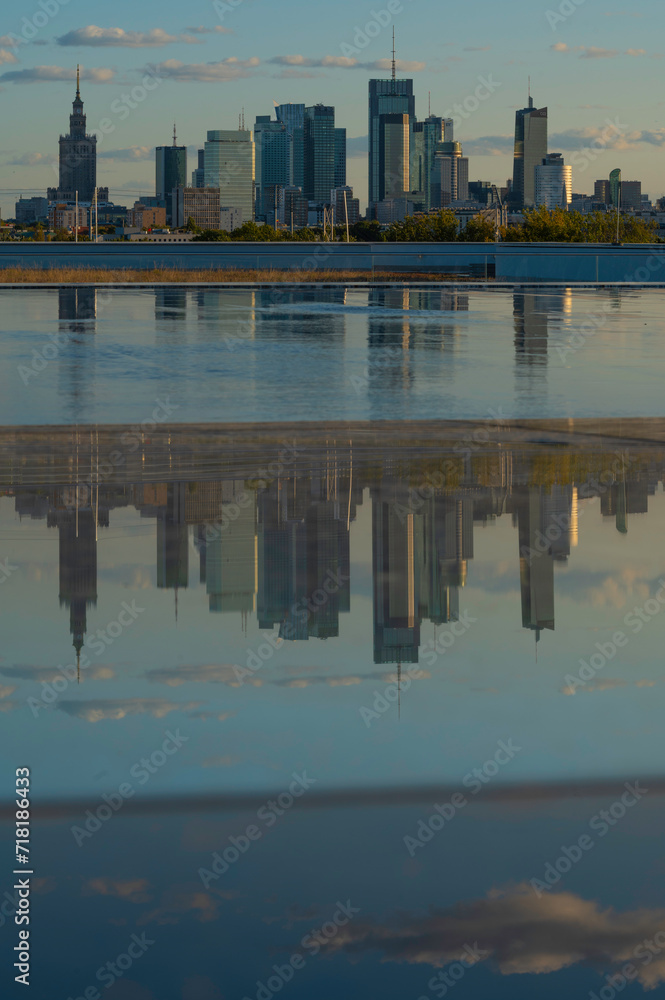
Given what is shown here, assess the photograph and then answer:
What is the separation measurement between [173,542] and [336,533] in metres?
1.27

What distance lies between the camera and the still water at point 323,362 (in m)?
17.1

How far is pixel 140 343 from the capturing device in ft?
91.6

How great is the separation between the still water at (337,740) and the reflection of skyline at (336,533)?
35 millimetres

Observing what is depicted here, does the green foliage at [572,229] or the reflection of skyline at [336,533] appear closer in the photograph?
the reflection of skyline at [336,533]

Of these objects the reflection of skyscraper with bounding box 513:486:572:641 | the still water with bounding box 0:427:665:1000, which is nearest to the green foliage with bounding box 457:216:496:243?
the reflection of skyscraper with bounding box 513:486:572:641

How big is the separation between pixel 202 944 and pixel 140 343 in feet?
81.3

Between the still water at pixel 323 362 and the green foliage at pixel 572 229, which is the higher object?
the green foliage at pixel 572 229

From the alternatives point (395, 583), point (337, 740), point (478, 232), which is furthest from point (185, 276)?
point (337, 740)

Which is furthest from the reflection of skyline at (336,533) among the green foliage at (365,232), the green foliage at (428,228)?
the green foliage at (365,232)

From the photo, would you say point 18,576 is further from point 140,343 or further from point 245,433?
point 140,343

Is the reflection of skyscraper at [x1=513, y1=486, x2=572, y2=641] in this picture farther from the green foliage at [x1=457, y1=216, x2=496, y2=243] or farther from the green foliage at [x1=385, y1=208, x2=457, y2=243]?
the green foliage at [x1=457, y1=216, x2=496, y2=243]

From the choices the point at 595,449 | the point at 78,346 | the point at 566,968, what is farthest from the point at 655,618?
the point at 78,346

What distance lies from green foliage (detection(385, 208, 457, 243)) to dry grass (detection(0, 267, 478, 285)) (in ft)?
108

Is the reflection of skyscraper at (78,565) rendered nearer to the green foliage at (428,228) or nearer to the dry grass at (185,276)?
the dry grass at (185,276)
